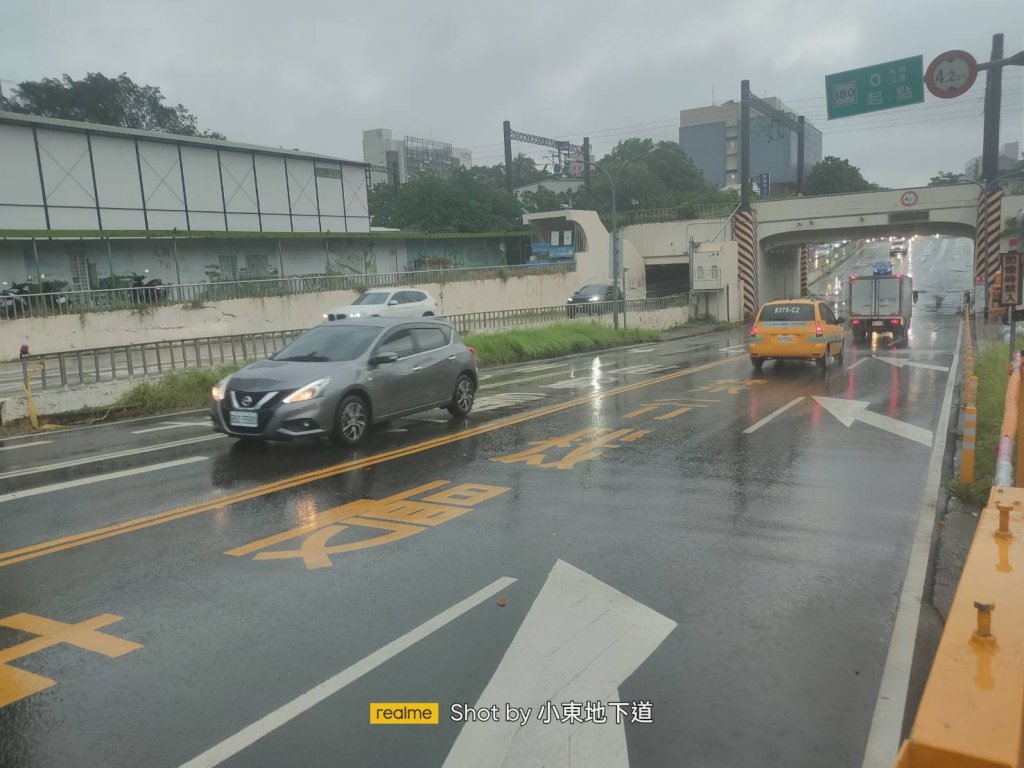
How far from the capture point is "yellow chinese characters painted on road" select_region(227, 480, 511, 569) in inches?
244

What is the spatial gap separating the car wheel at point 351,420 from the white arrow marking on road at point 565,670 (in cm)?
488

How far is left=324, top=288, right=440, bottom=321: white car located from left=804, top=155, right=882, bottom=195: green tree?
6443 cm

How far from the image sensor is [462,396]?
41.3 ft

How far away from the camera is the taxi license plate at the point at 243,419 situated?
31.1ft

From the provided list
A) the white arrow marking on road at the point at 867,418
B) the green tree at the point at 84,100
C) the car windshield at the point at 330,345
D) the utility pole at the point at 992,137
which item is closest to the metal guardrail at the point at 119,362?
the car windshield at the point at 330,345

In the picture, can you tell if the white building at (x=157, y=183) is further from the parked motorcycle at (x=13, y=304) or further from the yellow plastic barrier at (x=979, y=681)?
the yellow plastic barrier at (x=979, y=681)

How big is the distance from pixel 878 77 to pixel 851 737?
17416 millimetres

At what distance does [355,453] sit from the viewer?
32.2ft

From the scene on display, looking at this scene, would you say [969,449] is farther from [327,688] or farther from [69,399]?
[69,399]

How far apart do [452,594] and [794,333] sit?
15439 millimetres

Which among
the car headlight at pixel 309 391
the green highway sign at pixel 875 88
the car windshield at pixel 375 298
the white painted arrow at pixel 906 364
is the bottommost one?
the white painted arrow at pixel 906 364

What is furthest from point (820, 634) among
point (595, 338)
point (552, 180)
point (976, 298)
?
point (552, 180)

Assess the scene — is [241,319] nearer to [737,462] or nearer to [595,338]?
[595,338]


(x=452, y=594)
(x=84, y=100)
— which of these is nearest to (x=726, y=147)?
(x=84, y=100)
